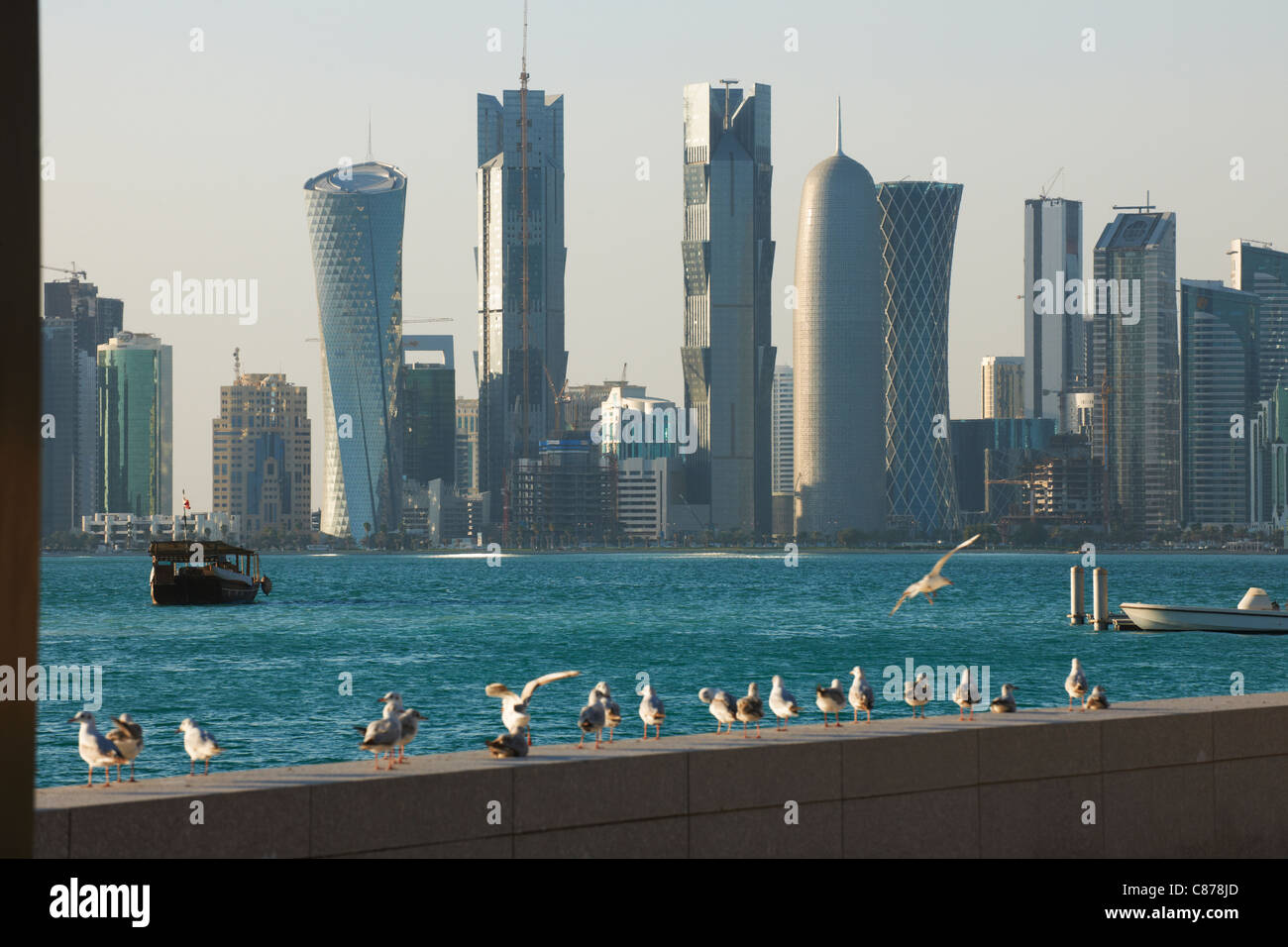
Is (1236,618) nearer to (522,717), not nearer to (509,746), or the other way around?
(522,717)

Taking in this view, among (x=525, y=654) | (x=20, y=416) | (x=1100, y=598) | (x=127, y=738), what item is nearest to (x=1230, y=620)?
(x=1100, y=598)

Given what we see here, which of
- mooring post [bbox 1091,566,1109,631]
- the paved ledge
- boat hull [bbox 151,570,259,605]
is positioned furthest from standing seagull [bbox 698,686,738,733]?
boat hull [bbox 151,570,259,605]

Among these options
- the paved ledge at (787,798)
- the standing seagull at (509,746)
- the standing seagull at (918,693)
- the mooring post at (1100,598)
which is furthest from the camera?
the mooring post at (1100,598)

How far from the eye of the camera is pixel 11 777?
3.70m

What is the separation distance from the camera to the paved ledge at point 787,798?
909cm

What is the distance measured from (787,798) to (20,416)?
7487 millimetres

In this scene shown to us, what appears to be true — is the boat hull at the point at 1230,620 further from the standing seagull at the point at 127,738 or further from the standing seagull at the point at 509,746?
the standing seagull at the point at 509,746

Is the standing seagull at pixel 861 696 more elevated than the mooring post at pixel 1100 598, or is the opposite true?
the standing seagull at pixel 861 696

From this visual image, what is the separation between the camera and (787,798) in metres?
10.6

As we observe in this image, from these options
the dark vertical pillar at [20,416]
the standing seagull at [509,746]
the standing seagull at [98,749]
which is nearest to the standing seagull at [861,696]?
the standing seagull at [509,746]

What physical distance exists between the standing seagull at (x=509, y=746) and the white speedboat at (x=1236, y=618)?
56.3m

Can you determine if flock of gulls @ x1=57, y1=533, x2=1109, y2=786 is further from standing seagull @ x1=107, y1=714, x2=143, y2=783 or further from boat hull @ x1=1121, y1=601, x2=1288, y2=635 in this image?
boat hull @ x1=1121, y1=601, x2=1288, y2=635
